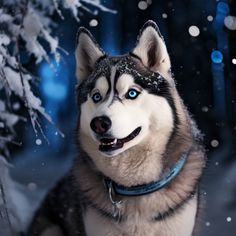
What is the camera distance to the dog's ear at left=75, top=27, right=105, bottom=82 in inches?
87.8

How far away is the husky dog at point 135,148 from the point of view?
206cm

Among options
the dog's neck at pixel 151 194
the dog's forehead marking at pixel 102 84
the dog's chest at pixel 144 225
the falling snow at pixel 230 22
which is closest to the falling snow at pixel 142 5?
the falling snow at pixel 230 22

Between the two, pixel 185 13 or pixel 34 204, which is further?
pixel 34 204

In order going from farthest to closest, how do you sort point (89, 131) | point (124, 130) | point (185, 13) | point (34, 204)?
point (34, 204)
point (185, 13)
point (89, 131)
point (124, 130)

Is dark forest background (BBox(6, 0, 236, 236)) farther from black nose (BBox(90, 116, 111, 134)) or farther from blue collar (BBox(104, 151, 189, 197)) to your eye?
black nose (BBox(90, 116, 111, 134))

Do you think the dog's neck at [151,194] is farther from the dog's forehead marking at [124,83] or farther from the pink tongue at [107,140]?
the dog's forehead marking at [124,83]

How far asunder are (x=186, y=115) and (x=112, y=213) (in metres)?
0.59

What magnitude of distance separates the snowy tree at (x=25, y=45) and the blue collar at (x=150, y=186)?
2.34 feet

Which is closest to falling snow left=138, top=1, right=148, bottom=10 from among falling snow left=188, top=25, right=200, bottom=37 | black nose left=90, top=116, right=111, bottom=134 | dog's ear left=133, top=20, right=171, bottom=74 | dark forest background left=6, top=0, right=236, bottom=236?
dark forest background left=6, top=0, right=236, bottom=236

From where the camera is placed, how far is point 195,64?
108 inches

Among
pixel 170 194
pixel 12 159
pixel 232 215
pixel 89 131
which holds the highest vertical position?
pixel 89 131

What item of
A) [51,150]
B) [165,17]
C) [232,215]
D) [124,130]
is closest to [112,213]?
[124,130]

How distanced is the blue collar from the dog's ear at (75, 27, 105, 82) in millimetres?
548

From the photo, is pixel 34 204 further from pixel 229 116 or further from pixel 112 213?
pixel 229 116
